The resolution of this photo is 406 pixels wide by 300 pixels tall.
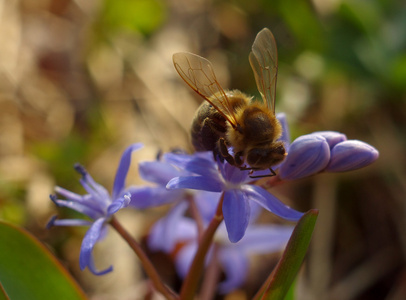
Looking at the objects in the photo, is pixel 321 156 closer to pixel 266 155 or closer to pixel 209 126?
pixel 266 155

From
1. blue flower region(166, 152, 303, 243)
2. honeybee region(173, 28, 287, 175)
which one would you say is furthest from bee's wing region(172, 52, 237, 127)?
blue flower region(166, 152, 303, 243)

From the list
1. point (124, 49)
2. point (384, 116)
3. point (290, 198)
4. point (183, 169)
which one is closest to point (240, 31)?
point (124, 49)

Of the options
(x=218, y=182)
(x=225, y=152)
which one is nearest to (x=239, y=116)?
(x=225, y=152)

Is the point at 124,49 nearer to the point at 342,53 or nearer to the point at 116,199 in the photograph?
the point at 342,53

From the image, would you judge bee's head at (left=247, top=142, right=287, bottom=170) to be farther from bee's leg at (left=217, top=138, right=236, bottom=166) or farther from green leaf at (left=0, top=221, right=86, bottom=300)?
green leaf at (left=0, top=221, right=86, bottom=300)

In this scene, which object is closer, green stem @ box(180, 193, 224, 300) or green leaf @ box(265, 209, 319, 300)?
green leaf @ box(265, 209, 319, 300)

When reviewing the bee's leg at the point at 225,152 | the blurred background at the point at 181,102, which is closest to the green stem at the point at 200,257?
the bee's leg at the point at 225,152

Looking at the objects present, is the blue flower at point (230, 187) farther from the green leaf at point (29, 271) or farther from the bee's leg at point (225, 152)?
the green leaf at point (29, 271)

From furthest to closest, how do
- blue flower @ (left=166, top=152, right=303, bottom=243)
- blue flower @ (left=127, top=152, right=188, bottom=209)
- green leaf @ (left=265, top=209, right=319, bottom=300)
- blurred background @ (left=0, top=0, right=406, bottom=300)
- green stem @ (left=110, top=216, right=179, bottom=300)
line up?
1. blurred background @ (left=0, top=0, right=406, bottom=300)
2. blue flower @ (left=127, top=152, right=188, bottom=209)
3. green stem @ (left=110, top=216, right=179, bottom=300)
4. blue flower @ (left=166, top=152, right=303, bottom=243)
5. green leaf @ (left=265, top=209, right=319, bottom=300)
